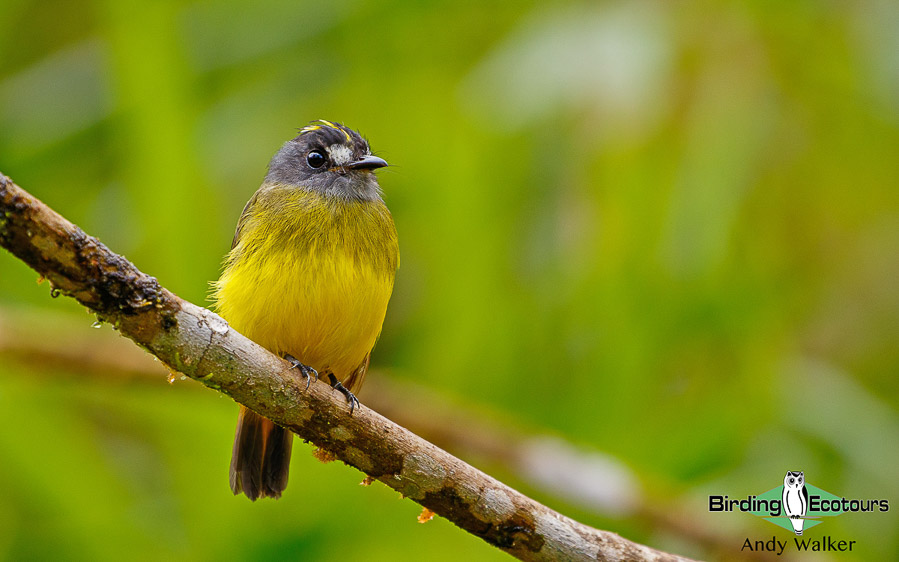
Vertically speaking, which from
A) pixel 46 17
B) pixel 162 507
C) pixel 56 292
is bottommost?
pixel 56 292

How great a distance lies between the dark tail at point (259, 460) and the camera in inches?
140

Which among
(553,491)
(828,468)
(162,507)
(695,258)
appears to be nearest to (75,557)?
(162,507)

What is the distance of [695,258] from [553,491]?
1.38 m

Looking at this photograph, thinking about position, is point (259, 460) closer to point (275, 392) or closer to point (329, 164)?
point (329, 164)

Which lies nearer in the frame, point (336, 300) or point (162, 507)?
point (336, 300)

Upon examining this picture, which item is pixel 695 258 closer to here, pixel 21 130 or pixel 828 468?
pixel 828 468

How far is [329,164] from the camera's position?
3752 millimetres

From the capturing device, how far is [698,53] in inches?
211

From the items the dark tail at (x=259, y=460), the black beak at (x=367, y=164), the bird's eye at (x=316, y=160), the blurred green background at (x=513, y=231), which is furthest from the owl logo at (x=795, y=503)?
the bird's eye at (x=316, y=160)

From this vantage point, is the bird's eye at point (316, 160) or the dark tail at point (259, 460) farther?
the bird's eye at point (316, 160)

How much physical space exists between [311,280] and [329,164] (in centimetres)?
73

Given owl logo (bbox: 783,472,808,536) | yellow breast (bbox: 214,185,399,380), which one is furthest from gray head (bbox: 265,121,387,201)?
owl logo (bbox: 783,472,808,536)

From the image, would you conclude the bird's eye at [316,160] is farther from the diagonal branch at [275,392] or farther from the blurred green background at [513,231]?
the diagonal branch at [275,392]

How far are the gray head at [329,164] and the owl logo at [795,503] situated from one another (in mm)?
2041
